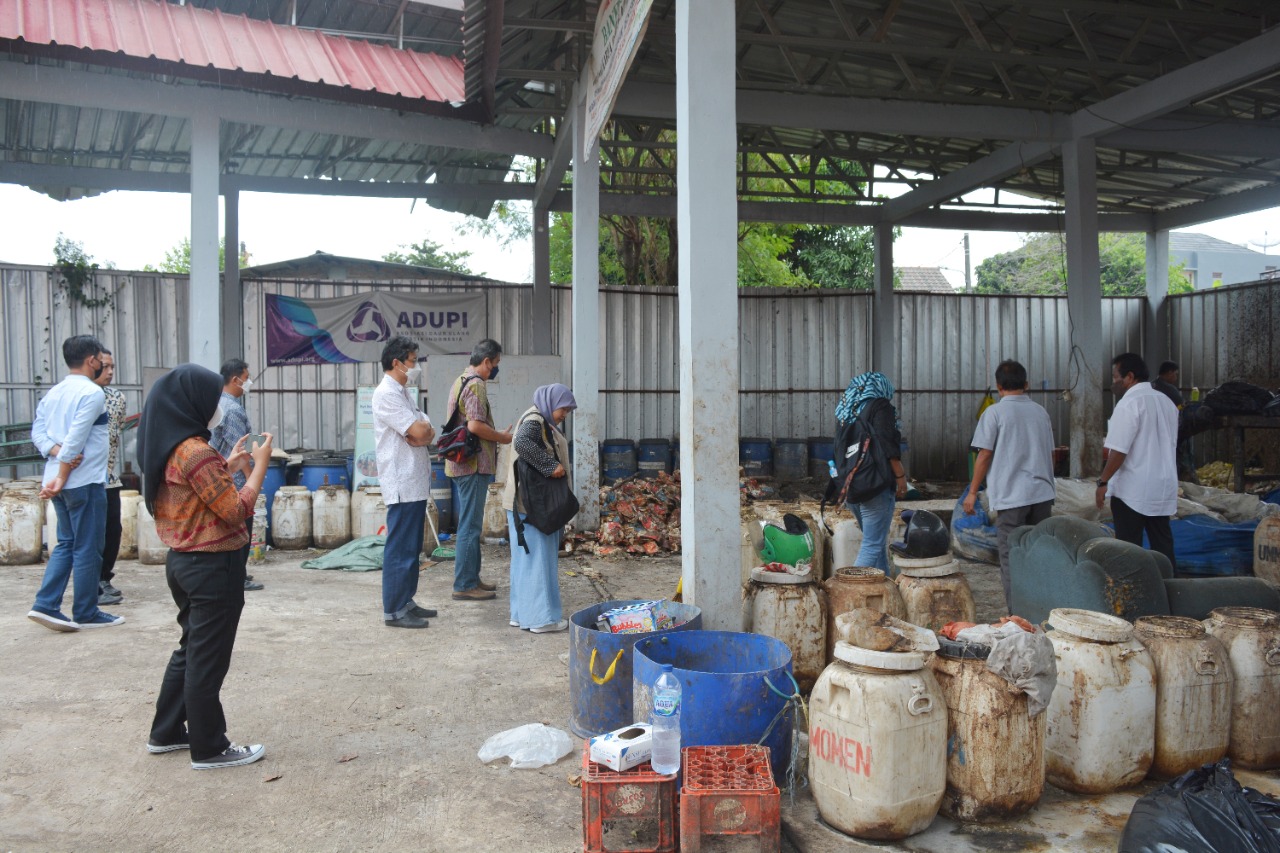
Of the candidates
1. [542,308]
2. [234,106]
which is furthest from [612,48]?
[542,308]

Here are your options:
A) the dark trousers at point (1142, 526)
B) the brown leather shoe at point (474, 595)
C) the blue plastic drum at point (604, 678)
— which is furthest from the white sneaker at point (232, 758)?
the dark trousers at point (1142, 526)

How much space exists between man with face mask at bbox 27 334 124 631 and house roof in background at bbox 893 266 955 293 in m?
37.5

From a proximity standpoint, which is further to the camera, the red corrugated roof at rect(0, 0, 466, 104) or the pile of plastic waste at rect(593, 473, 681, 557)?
the pile of plastic waste at rect(593, 473, 681, 557)

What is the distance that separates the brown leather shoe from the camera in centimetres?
670

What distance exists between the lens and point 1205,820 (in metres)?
2.53

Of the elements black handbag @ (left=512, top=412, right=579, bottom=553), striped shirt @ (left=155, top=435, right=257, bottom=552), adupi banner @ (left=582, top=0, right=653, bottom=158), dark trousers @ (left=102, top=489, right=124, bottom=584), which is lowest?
dark trousers @ (left=102, top=489, right=124, bottom=584)

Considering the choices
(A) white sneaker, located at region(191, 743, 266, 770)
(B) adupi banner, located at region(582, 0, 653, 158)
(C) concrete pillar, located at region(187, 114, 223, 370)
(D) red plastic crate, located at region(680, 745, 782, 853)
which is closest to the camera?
(D) red plastic crate, located at region(680, 745, 782, 853)

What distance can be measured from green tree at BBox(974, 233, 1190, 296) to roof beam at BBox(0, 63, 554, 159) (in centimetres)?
2683

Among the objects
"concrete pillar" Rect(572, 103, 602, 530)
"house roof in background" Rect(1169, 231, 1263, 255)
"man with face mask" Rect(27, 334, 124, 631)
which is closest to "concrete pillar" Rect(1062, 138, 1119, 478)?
"concrete pillar" Rect(572, 103, 602, 530)

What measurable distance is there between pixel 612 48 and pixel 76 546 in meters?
4.58

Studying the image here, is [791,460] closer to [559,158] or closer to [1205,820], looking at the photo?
Result: [559,158]

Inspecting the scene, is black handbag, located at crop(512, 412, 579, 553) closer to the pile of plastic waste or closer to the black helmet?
the black helmet

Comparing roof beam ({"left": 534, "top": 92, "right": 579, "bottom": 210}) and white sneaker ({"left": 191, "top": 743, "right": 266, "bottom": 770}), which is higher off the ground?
roof beam ({"left": 534, "top": 92, "right": 579, "bottom": 210})

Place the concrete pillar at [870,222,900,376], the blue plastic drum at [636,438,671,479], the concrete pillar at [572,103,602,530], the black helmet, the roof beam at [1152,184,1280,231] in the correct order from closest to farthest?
1. the black helmet
2. the concrete pillar at [572,103,602,530]
3. the blue plastic drum at [636,438,671,479]
4. the roof beam at [1152,184,1280,231]
5. the concrete pillar at [870,222,900,376]
